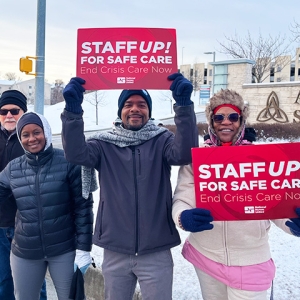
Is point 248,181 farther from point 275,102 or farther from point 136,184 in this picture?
point 275,102

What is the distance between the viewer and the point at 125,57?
Answer: 243 cm

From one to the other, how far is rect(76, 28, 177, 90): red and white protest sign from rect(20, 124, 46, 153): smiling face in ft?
1.97

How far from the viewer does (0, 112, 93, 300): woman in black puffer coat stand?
2.61 meters

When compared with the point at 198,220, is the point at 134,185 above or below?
above

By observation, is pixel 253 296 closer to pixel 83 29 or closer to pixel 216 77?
pixel 83 29

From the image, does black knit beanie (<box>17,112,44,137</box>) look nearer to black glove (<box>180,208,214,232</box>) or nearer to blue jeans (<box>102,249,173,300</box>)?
blue jeans (<box>102,249,173,300</box>)

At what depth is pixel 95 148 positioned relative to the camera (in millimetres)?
2426

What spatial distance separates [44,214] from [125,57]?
4.22 ft

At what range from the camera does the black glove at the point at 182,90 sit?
Result: 215cm

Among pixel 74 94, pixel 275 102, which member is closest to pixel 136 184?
pixel 74 94

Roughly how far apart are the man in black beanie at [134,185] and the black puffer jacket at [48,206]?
341 millimetres

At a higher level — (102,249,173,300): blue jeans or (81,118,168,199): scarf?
(81,118,168,199): scarf

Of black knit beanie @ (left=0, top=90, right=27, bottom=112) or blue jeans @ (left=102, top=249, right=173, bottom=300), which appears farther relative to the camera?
black knit beanie @ (left=0, top=90, right=27, bottom=112)

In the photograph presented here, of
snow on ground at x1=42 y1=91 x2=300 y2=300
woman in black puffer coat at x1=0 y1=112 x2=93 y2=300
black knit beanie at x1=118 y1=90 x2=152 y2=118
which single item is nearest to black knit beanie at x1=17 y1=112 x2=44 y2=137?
woman in black puffer coat at x1=0 y1=112 x2=93 y2=300
